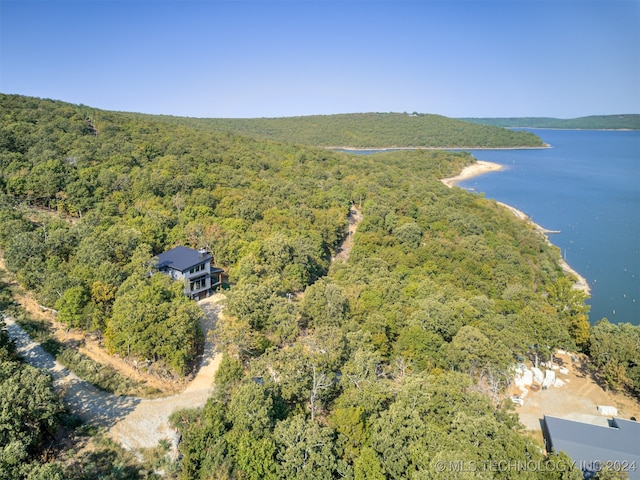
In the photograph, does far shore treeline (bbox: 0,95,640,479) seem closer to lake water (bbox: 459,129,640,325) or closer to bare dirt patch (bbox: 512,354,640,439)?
bare dirt patch (bbox: 512,354,640,439)

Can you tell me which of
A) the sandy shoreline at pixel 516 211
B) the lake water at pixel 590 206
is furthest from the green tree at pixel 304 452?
the sandy shoreline at pixel 516 211

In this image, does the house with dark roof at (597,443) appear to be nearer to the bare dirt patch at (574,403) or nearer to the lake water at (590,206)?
the bare dirt patch at (574,403)

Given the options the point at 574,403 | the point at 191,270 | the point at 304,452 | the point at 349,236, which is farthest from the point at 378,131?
the point at 304,452

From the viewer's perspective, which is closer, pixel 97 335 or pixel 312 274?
pixel 97 335

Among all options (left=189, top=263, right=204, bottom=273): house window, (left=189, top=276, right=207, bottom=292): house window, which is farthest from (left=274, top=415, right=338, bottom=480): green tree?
(left=189, top=263, right=204, bottom=273): house window

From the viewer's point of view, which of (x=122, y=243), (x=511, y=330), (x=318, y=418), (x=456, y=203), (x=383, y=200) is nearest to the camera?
(x=318, y=418)

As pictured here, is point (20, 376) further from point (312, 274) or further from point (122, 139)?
point (122, 139)

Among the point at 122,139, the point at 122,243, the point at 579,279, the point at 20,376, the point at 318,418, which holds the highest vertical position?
the point at 122,139

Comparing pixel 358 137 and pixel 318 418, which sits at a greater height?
pixel 358 137

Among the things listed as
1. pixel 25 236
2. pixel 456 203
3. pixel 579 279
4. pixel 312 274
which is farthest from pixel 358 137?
pixel 25 236
